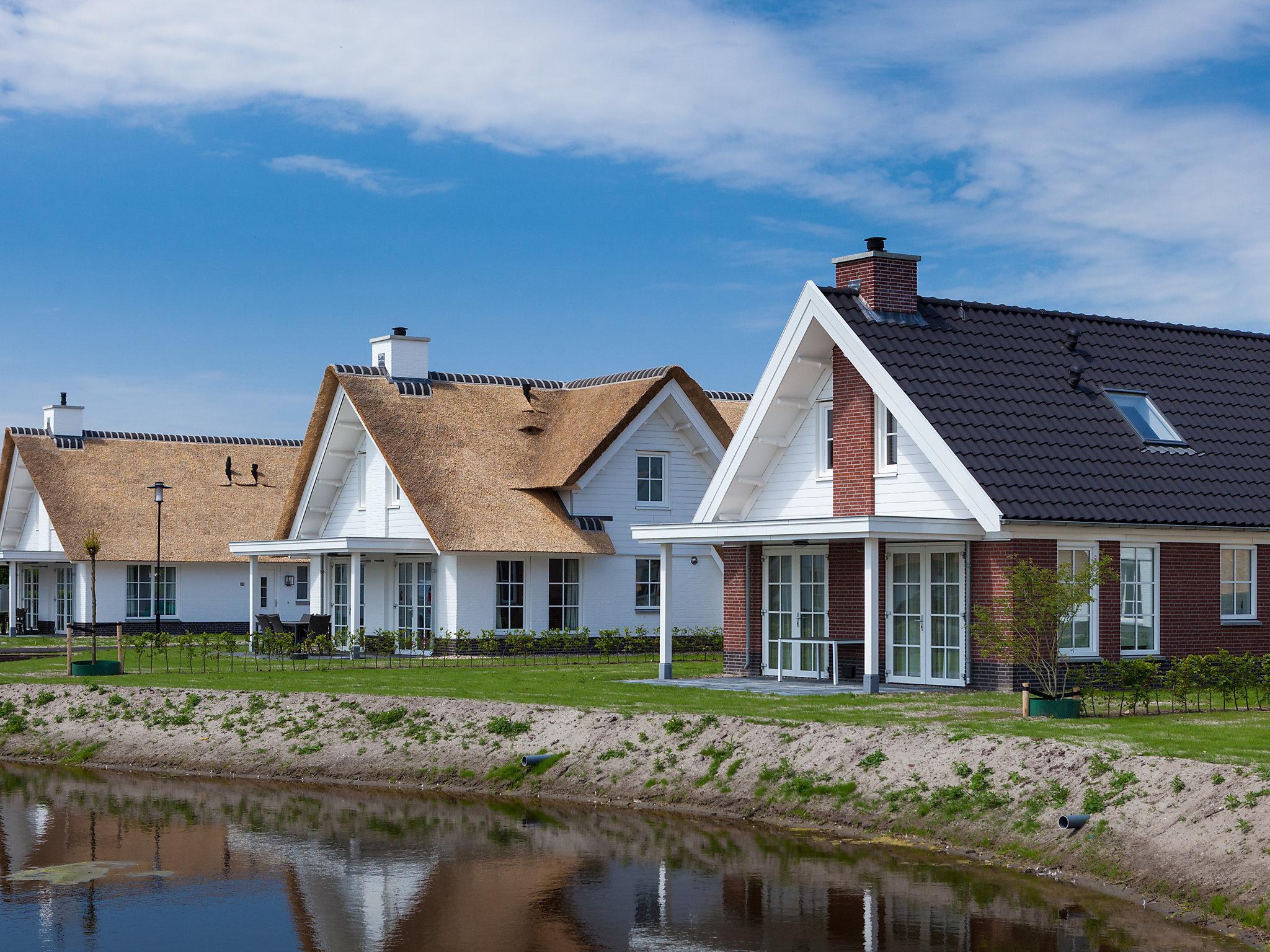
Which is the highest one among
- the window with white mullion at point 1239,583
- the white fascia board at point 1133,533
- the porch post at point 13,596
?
the white fascia board at point 1133,533

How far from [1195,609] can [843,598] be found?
5375 mm

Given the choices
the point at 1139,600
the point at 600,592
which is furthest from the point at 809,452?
the point at 600,592

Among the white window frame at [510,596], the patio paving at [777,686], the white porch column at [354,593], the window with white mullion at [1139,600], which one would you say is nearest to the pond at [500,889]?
the patio paving at [777,686]

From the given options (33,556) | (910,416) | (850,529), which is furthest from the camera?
(33,556)

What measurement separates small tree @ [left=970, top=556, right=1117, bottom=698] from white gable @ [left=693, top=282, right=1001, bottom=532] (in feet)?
3.99

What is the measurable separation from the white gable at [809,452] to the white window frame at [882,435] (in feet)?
0.65

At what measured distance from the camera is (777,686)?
24562mm

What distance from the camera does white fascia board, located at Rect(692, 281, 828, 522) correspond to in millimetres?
25500

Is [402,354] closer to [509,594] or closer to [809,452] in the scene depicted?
[509,594]

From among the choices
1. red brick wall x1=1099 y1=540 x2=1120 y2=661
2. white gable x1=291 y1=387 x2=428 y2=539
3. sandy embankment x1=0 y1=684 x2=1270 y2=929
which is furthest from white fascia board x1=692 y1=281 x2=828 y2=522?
white gable x1=291 y1=387 x2=428 y2=539

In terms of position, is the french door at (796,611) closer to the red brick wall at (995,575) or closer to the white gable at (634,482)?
the red brick wall at (995,575)

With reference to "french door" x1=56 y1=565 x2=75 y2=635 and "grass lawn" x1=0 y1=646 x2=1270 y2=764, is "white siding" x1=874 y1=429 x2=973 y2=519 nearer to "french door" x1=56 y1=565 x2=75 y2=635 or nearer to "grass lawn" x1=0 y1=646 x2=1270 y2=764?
"grass lawn" x1=0 y1=646 x2=1270 y2=764

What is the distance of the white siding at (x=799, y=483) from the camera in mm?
26156

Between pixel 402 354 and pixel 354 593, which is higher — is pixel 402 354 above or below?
above
